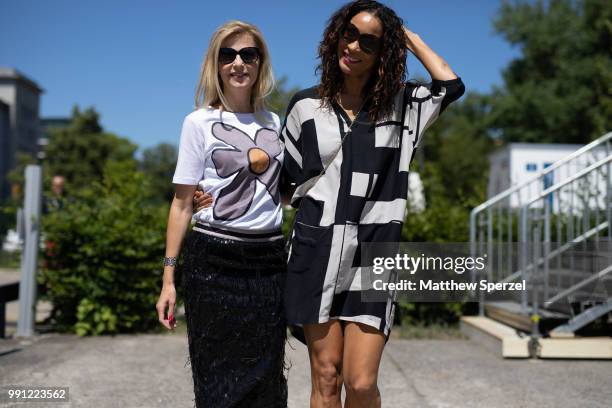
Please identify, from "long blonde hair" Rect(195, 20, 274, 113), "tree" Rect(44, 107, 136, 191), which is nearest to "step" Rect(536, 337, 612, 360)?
"long blonde hair" Rect(195, 20, 274, 113)

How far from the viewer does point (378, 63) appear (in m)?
2.53

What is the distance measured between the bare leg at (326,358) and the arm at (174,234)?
1.98 feet

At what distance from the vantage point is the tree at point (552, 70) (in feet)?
96.3

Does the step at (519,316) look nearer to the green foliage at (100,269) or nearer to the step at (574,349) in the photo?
the step at (574,349)

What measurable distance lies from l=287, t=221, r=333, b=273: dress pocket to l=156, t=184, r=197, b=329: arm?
488mm

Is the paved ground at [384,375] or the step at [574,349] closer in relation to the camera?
the paved ground at [384,375]

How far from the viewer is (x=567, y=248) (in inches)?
248

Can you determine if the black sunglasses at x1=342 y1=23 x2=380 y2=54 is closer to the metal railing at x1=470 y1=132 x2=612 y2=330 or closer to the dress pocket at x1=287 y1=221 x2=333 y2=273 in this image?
the dress pocket at x1=287 y1=221 x2=333 y2=273

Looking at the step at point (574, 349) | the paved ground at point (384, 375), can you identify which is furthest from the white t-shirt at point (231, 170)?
the step at point (574, 349)

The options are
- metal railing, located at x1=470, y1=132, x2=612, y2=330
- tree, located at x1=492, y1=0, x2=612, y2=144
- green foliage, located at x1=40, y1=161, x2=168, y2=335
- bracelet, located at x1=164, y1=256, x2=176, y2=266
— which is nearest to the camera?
bracelet, located at x1=164, y1=256, x2=176, y2=266

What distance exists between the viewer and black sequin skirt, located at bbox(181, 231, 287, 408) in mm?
2604

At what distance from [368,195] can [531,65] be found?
34.4 m

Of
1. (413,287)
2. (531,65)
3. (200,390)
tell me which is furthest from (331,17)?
(531,65)

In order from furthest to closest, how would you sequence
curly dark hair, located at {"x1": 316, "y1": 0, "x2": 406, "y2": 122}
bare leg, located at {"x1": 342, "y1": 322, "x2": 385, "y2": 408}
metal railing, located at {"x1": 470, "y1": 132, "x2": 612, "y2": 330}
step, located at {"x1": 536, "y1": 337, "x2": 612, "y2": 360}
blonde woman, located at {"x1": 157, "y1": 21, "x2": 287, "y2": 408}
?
metal railing, located at {"x1": 470, "y1": 132, "x2": 612, "y2": 330} → step, located at {"x1": 536, "y1": 337, "x2": 612, "y2": 360} → blonde woman, located at {"x1": 157, "y1": 21, "x2": 287, "y2": 408} → curly dark hair, located at {"x1": 316, "y1": 0, "x2": 406, "y2": 122} → bare leg, located at {"x1": 342, "y1": 322, "x2": 385, "y2": 408}
